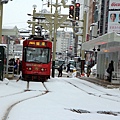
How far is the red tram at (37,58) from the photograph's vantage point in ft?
99.2

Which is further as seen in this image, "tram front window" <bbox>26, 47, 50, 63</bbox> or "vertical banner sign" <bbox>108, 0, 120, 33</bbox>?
"vertical banner sign" <bbox>108, 0, 120, 33</bbox>

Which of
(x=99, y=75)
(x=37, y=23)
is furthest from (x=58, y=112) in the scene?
(x=37, y=23)

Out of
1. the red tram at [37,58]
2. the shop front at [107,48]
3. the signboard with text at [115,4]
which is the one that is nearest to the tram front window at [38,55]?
the red tram at [37,58]

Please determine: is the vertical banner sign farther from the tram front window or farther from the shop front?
the tram front window

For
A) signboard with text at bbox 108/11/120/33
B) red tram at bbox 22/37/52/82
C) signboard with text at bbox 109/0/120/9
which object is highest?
signboard with text at bbox 109/0/120/9

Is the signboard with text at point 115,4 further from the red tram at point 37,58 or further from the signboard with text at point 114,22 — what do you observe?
the red tram at point 37,58

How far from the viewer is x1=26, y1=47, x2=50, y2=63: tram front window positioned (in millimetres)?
30453

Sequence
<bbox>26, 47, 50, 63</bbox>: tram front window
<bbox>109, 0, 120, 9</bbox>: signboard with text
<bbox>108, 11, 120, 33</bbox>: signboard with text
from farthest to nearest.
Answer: <bbox>109, 0, 120, 9</bbox>: signboard with text → <bbox>108, 11, 120, 33</bbox>: signboard with text → <bbox>26, 47, 50, 63</bbox>: tram front window

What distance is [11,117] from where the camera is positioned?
1009 centimetres

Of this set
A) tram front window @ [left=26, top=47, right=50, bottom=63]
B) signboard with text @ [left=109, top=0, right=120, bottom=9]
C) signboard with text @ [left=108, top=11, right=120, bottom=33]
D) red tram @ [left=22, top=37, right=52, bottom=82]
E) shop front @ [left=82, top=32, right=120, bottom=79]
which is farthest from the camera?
signboard with text @ [left=109, top=0, right=120, bottom=9]

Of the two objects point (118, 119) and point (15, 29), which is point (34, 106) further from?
point (15, 29)

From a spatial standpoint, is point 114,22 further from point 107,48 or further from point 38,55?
point 38,55

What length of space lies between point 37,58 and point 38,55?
0.26 metres

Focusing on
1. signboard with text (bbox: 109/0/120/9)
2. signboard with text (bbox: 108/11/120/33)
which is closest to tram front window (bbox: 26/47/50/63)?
signboard with text (bbox: 108/11/120/33)
